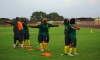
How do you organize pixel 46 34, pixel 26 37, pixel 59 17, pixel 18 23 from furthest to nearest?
pixel 59 17 < pixel 26 37 < pixel 18 23 < pixel 46 34

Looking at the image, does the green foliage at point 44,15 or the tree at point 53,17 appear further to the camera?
the tree at point 53,17

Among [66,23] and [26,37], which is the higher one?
[66,23]

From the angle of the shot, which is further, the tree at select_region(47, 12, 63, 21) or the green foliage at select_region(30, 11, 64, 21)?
the tree at select_region(47, 12, 63, 21)

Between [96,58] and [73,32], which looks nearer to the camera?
[96,58]

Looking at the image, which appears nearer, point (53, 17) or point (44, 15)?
point (44, 15)

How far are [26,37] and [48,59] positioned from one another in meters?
5.02

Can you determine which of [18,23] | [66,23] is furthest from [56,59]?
[18,23]

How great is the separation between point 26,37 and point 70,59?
17.9 feet

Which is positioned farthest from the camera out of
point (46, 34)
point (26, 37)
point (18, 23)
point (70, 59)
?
point (26, 37)

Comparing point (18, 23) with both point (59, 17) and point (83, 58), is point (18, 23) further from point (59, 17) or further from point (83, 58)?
point (59, 17)

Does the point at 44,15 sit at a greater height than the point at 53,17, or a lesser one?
Answer: greater

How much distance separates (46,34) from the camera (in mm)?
12133

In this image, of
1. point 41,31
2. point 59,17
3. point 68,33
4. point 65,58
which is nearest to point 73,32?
point 68,33

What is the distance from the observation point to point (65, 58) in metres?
9.84
